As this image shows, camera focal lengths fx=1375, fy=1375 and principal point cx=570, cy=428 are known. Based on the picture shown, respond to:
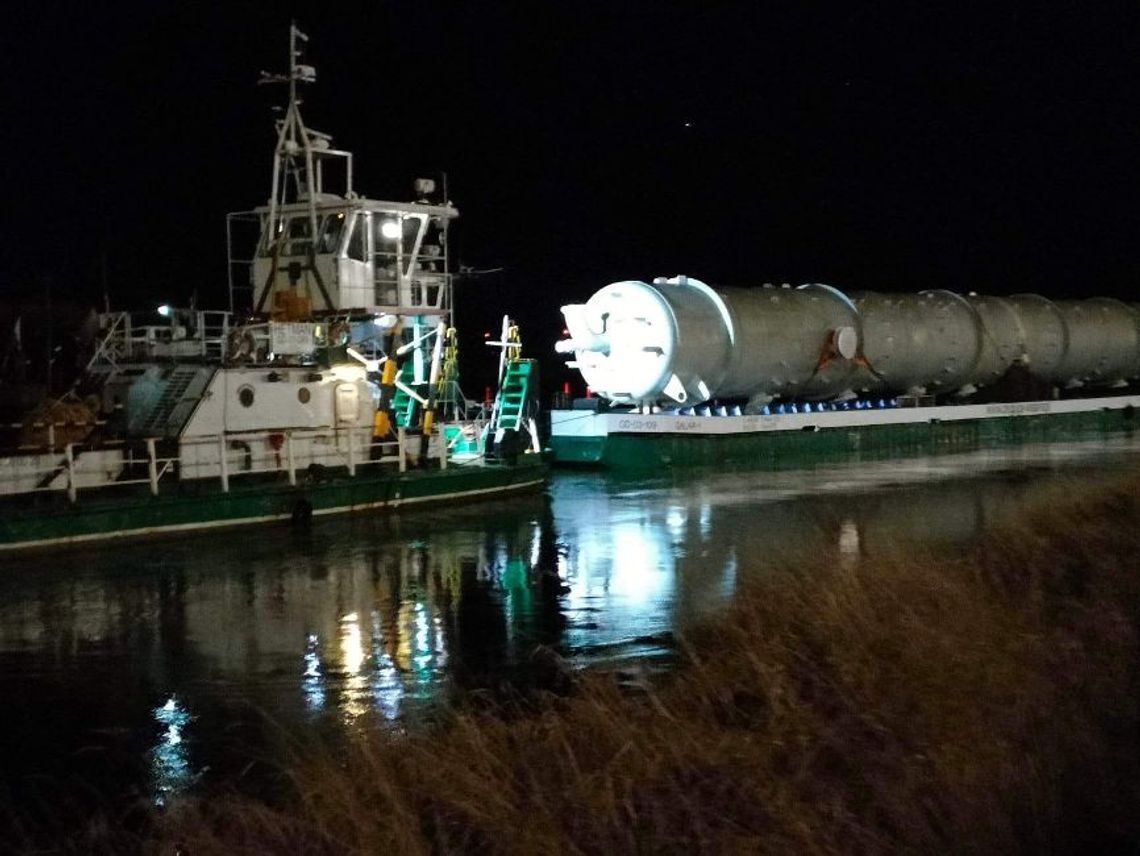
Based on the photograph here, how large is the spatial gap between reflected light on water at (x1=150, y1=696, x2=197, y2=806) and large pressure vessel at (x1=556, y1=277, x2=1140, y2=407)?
21.1 metres

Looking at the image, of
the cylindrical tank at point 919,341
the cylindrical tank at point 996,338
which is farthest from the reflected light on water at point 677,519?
the cylindrical tank at point 996,338

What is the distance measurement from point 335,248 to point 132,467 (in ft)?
19.3

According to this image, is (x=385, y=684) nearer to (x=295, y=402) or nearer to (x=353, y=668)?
(x=353, y=668)

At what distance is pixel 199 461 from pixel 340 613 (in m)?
7.33

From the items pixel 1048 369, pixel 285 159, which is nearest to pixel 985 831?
pixel 285 159

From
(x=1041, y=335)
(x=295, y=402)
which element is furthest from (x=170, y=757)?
(x=1041, y=335)

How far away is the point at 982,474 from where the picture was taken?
28.2 metres

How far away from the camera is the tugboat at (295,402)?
18938 millimetres

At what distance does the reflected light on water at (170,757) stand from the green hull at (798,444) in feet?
62.4

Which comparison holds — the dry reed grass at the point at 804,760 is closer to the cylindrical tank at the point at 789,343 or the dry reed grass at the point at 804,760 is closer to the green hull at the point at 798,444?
the green hull at the point at 798,444

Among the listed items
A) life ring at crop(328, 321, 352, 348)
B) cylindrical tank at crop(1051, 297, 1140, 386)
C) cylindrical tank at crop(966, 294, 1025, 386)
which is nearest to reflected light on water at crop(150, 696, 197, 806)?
life ring at crop(328, 321, 352, 348)

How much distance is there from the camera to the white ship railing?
1855 centimetres

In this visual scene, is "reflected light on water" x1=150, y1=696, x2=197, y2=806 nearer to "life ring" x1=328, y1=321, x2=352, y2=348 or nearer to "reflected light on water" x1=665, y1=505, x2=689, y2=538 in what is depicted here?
"reflected light on water" x1=665, y1=505, x2=689, y2=538

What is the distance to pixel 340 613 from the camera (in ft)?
45.7
